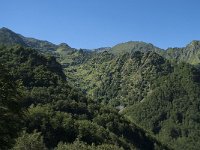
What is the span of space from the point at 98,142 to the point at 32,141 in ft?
239

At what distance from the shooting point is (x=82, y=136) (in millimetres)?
170875

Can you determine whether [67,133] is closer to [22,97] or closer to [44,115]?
[44,115]

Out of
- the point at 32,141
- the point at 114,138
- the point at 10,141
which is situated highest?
the point at 10,141

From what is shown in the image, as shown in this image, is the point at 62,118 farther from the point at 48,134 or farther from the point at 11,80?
the point at 11,80

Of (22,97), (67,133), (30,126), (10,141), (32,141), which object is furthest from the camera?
(67,133)

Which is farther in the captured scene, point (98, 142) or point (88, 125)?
point (88, 125)

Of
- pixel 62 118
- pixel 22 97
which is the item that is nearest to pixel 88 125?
pixel 62 118

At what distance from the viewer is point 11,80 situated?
33.2 meters

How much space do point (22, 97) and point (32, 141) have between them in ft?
Answer: 228

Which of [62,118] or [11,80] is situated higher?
[11,80]

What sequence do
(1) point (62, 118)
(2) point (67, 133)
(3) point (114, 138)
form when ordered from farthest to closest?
1. (3) point (114, 138)
2. (1) point (62, 118)
3. (2) point (67, 133)

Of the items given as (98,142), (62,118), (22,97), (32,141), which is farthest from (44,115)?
(22,97)

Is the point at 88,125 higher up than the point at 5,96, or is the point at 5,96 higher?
the point at 5,96

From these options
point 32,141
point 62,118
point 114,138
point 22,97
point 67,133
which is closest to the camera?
point 22,97
